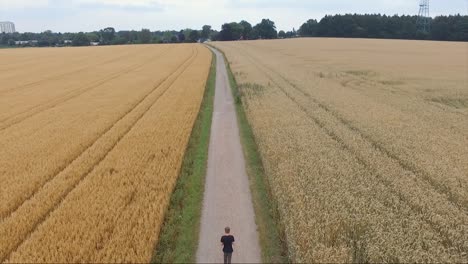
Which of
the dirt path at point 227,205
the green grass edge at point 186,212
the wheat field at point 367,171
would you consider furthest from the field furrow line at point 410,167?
the green grass edge at point 186,212

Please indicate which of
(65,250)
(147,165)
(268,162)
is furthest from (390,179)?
(65,250)

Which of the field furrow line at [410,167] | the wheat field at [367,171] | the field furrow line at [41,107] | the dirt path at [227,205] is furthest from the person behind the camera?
the field furrow line at [41,107]

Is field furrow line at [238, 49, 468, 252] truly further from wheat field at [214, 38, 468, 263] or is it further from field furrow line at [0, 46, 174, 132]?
field furrow line at [0, 46, 174, 132]

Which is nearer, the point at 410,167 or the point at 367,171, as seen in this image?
the point at 367,171

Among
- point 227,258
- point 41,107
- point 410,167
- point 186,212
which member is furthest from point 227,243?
point 41,107

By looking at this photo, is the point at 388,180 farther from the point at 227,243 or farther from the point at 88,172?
the point at 88,172

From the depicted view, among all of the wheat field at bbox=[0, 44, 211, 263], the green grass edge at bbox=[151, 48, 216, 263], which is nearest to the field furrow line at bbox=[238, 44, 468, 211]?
the green grass edge at bbox=[151, 48, 216, 263]

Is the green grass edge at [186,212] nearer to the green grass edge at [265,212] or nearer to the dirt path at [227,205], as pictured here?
the dirt path at [227,205]
